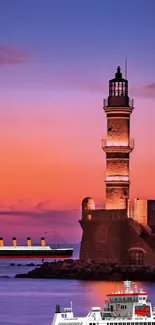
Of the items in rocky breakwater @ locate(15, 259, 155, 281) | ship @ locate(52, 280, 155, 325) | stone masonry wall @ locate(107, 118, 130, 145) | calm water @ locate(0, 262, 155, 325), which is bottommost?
ship @ locate(52, 280, 155, 325)

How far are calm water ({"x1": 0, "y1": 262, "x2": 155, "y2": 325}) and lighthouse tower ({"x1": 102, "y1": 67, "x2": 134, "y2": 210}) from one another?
269 inches

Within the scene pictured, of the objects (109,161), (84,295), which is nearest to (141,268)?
(109,161)

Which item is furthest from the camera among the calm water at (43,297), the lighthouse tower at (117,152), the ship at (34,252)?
the ship at (34,252)

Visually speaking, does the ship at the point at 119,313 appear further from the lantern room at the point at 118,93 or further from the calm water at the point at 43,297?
the lantern room at the point at 118,93

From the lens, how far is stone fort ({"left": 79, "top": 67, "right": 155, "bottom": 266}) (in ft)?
384

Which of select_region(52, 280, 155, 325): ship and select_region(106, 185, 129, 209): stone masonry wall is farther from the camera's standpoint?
select_region(106, 185, 129, 209): stone masonry wall

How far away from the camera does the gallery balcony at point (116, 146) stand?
11688 centimetres

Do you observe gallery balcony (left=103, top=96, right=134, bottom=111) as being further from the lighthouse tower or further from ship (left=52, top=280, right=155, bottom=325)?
ship (left=52, top=280, right=155, bottom=325)

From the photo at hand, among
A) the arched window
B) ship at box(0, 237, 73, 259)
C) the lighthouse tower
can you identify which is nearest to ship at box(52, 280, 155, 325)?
the lighthouse tower

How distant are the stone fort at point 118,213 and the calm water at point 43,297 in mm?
3258

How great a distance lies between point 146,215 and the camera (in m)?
119

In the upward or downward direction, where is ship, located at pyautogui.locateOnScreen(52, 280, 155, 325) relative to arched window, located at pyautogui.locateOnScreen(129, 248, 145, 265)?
downward

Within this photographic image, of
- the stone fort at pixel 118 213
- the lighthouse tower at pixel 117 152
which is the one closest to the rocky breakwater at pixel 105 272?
the stone fort at pixel 118 213

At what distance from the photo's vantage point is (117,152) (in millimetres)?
116938
